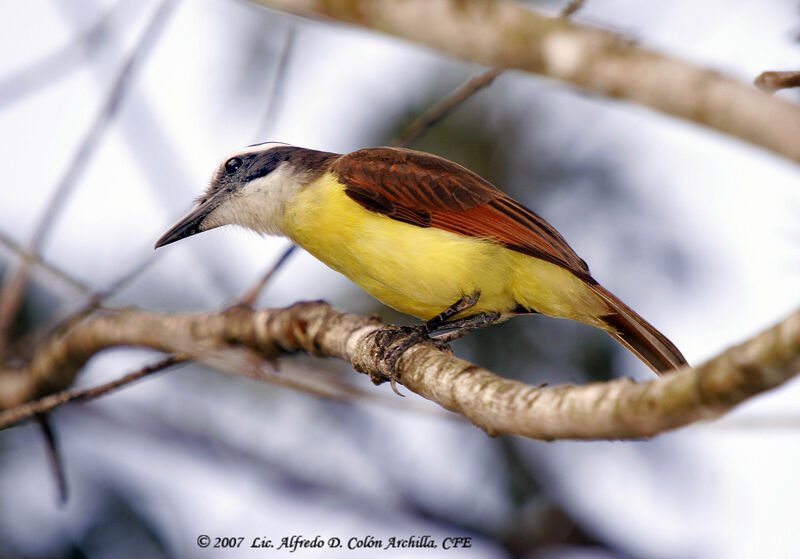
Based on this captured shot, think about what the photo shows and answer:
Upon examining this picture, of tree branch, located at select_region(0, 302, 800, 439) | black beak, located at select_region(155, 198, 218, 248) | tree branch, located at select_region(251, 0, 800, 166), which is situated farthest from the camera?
black beak, located at select_region(155, 198, 218, 248)

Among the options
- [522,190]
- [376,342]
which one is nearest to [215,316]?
[376,342]

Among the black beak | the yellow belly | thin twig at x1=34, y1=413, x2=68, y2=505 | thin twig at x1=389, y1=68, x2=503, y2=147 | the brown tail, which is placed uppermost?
thin twig at x1=389, y1=68, x2=503, y2=147

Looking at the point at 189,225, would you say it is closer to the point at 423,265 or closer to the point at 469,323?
the point at 423,265

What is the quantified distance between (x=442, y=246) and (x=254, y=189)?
1.27 meters

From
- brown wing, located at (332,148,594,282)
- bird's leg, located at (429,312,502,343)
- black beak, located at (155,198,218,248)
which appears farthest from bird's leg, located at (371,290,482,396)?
black beak, located at (155,198,218,248)

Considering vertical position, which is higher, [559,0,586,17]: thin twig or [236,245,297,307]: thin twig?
[559,0,586,17]: thin twig

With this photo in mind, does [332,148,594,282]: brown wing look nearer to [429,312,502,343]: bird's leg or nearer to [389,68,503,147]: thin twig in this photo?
[389,68,503,147]: thin twig

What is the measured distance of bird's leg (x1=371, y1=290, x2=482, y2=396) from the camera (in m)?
3.62

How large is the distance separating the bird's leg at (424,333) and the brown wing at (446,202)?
329mm

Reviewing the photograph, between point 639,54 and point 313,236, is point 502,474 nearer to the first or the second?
point 313,236

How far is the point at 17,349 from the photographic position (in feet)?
15.6

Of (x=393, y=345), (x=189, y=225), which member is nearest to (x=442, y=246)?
(x=393, y=345)

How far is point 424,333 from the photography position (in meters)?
3.85

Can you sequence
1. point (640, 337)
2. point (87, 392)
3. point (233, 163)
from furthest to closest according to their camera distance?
point (233, 163), point (640, 337), point (87, 392)
